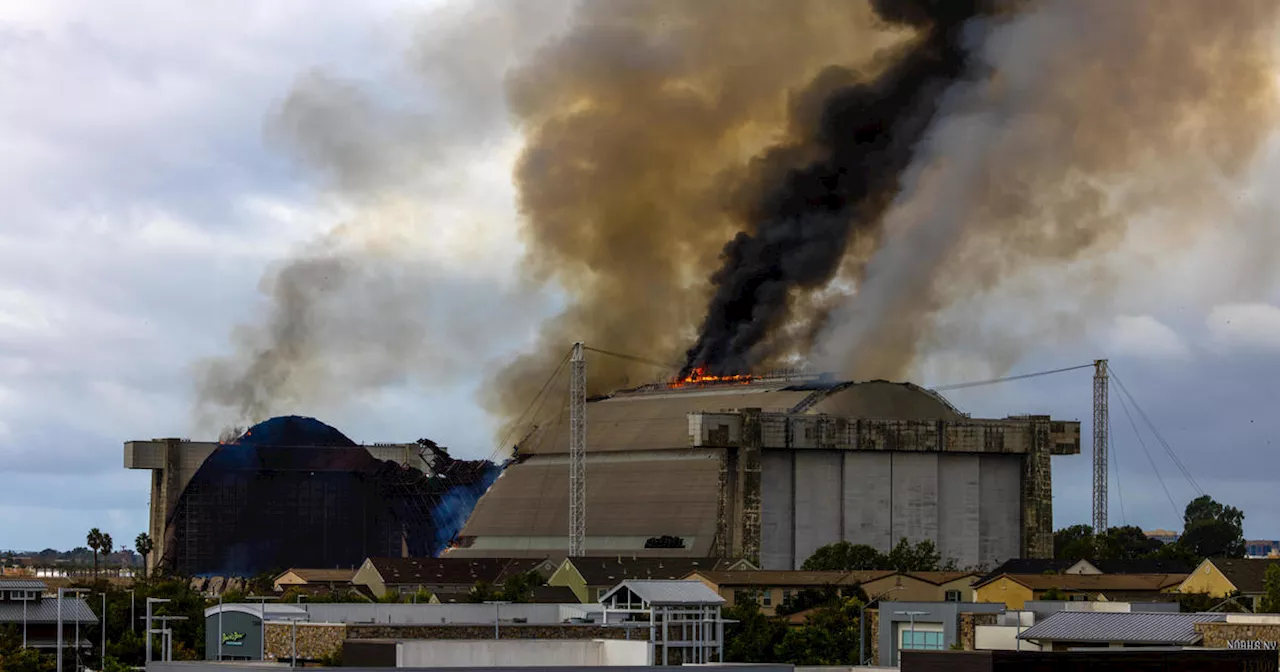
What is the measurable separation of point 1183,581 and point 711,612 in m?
90.4

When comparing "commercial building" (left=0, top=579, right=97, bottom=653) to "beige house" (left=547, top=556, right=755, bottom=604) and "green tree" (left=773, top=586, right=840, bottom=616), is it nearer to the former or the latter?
"beige house" (left=547, top=556, right=755, bottom=604)

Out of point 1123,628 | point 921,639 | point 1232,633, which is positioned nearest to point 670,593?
point 1123,628

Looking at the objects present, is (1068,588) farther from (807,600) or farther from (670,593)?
(670,593)

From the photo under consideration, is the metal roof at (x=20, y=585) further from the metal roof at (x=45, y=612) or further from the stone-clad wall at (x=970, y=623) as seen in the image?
the stone-clad wall at (x=970, y=623)

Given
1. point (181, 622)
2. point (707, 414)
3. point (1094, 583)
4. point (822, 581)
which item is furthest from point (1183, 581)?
point (181, 622)

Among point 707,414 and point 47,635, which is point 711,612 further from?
point 707,414

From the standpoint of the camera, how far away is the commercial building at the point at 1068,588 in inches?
6339

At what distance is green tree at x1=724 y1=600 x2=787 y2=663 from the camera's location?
453 ft

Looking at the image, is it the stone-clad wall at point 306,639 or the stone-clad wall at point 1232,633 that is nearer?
the stone-clad wall at point 1232,633

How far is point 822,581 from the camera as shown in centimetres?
16562

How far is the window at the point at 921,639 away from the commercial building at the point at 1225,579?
58.2m

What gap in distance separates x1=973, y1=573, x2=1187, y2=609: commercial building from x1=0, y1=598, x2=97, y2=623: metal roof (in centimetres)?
6973

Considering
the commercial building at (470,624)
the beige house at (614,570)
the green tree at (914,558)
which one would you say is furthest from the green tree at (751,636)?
the green tree at (914,558)

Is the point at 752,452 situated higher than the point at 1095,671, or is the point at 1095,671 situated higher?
the point at 752,452
